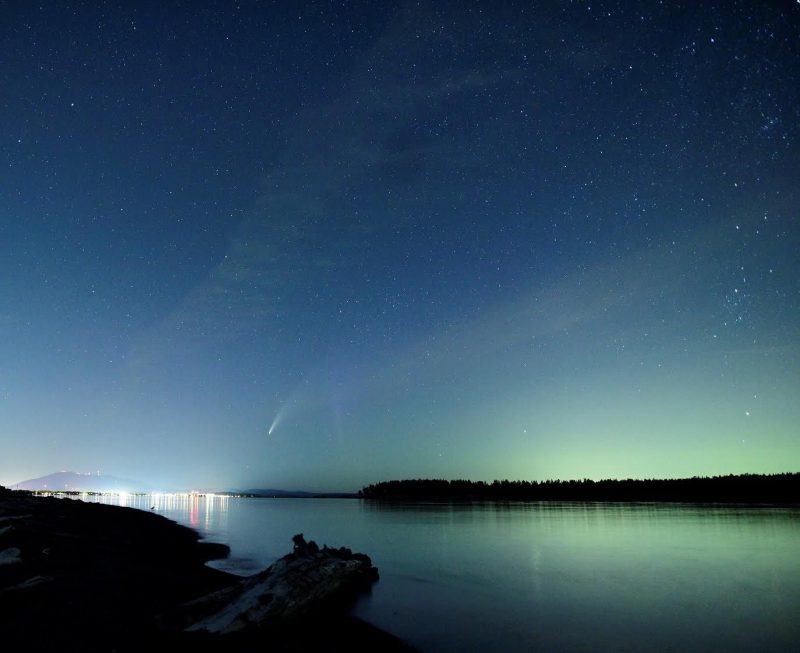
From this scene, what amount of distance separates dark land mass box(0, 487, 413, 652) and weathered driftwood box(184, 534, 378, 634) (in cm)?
3

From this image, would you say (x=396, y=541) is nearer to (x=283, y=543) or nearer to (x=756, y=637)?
(x=283, y=543)

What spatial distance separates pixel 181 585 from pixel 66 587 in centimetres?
424

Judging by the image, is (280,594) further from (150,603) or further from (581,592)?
(581,592)

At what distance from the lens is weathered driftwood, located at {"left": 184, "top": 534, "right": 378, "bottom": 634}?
444 inches

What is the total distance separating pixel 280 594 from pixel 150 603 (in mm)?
3741

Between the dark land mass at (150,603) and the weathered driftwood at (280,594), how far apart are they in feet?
0.11

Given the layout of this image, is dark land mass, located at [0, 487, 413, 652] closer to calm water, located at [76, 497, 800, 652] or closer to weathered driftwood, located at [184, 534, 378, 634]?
weathered driftwood, located at [184, 534, 378, 634]

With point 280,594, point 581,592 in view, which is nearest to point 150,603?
point 280,594

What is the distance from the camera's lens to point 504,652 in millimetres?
13016

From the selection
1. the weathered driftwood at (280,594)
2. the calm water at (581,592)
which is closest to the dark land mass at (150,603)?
the weathered driftwood at (280,594)

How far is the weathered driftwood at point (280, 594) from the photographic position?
1128cm

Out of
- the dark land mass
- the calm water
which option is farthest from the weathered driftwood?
the calm water

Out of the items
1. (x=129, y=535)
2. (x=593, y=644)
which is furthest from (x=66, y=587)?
(x=129, y=535)

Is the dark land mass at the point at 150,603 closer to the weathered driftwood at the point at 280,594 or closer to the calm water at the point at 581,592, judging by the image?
the weathered driftwood at the point at 280,594
